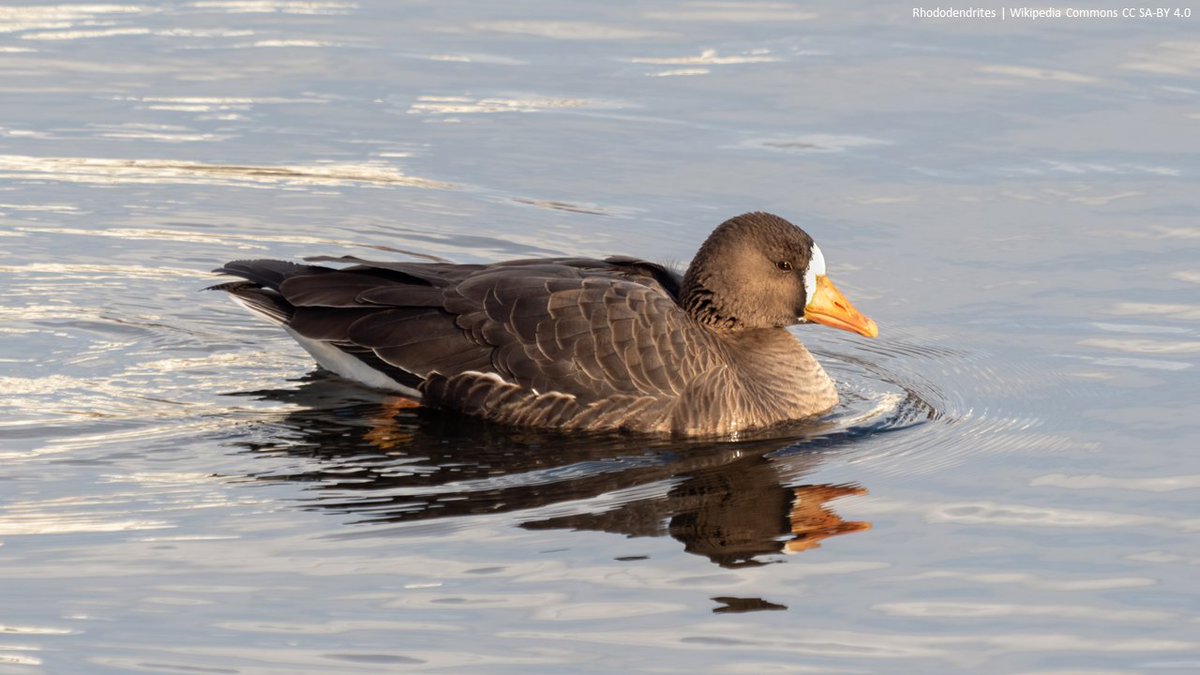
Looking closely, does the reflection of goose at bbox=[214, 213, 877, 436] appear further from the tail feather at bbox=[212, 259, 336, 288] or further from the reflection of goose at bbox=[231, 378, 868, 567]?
the reflection of goose at bbox=[231, 378, 868, 567]

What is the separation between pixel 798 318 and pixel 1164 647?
14.5ft

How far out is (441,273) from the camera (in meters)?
12.6

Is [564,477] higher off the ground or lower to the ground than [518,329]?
lower

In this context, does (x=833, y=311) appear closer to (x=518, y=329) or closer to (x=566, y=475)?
(x=518, y=329)

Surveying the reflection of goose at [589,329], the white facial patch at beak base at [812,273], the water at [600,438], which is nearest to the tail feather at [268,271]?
the reflection of goose at [589,329]

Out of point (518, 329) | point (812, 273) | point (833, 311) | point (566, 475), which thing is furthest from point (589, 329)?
point (833, 311)

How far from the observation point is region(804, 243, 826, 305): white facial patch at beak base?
12.5 metres

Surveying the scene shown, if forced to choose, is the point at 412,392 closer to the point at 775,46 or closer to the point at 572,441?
the point at 572,441

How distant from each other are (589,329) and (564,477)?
4.12ft

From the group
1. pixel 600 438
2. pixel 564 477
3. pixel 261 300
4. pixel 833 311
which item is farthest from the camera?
pixel 261 300

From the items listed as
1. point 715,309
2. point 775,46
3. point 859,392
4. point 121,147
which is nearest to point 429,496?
point 715,309

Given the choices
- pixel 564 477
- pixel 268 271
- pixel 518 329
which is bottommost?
pixel 564 477

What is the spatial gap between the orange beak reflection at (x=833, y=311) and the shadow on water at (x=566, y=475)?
25.5 inches

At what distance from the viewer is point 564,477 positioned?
433 inches
